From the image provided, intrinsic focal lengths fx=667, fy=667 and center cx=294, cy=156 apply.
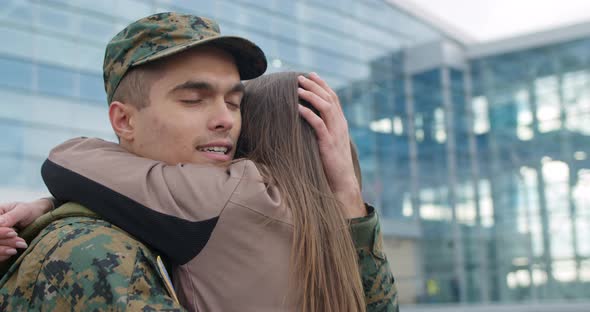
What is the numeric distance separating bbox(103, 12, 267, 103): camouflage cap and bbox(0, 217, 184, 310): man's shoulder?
49 centimetres

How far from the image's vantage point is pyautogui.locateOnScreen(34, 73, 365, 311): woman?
1602 mm

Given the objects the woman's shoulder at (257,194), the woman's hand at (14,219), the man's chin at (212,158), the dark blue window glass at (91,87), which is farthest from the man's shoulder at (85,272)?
the dark blue window glass at (91,87)

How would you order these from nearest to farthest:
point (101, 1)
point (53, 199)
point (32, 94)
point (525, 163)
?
point (53, 199) → point (32, 94) → point (101, 1) → point (525, 163)

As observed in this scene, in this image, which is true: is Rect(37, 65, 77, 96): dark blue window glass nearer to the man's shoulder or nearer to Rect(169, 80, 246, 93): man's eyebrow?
Rect(169, 80, 246, 93): man's eyebrow

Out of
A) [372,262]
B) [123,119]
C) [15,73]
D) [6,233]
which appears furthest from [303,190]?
[15,73]

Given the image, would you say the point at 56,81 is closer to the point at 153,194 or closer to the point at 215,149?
the point at 215,149

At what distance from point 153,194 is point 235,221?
21cm

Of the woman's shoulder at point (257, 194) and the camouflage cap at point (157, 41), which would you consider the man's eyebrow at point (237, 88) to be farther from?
the woman's shoulder at point (257, 194)

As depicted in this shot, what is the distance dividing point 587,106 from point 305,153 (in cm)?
2269

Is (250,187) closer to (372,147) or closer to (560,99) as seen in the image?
(372,147)

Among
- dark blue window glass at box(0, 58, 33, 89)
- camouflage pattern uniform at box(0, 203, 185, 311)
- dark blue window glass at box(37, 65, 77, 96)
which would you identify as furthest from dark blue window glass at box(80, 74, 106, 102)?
camouflage pattern uniform at box(0, 203, 185, 311)

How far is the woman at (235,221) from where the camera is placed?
160cm

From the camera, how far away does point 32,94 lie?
50.8ft

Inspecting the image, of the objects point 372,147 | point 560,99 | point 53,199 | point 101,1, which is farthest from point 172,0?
point 53,199
